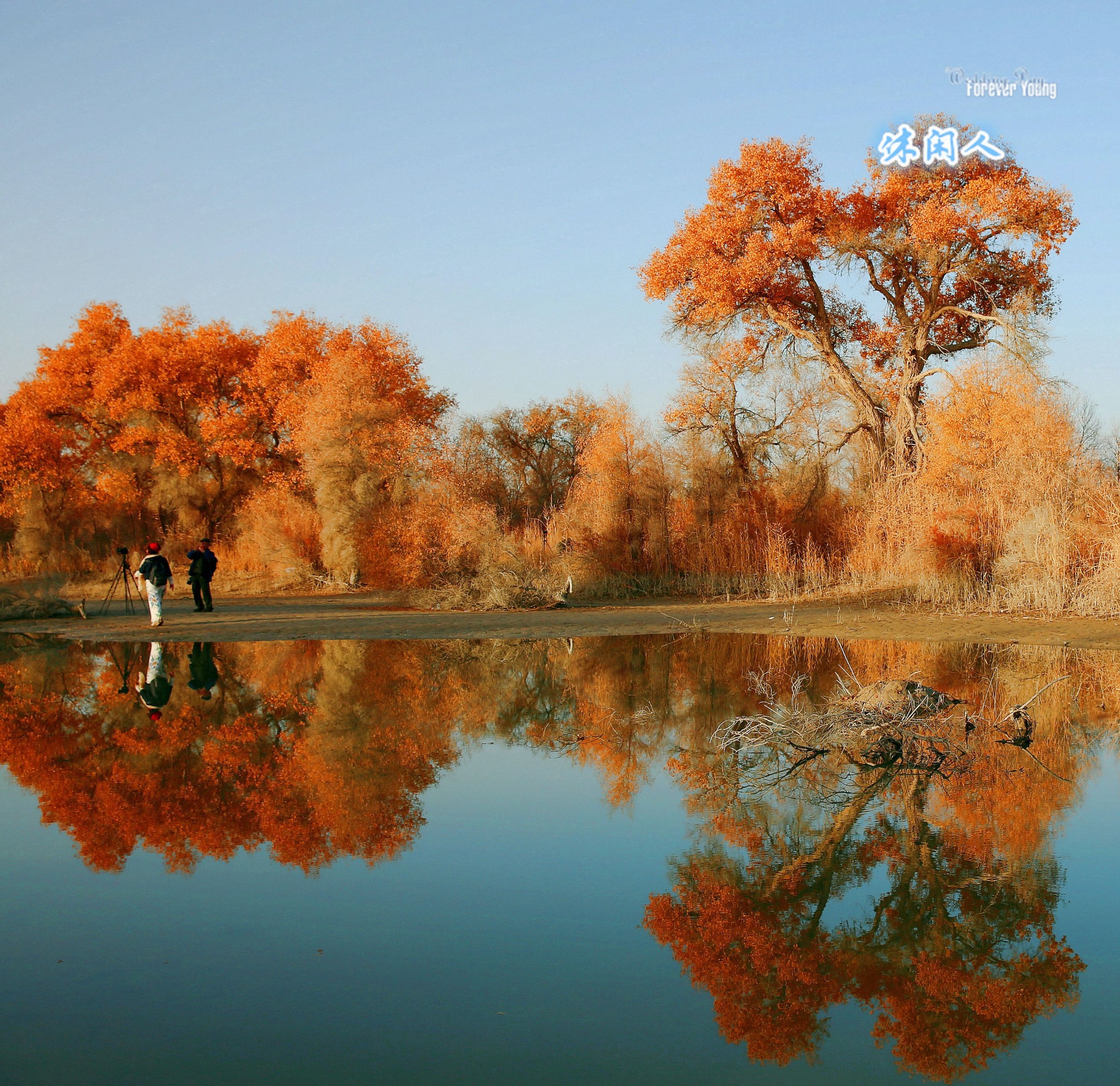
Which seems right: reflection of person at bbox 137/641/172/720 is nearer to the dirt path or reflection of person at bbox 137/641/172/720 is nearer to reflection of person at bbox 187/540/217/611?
the dirt path

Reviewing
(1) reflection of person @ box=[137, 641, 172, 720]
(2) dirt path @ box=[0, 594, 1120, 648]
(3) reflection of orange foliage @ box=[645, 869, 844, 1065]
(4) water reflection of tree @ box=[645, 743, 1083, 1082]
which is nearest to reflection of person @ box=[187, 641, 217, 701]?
(1) reflection of person @ box=[137, 641, 172, 720]

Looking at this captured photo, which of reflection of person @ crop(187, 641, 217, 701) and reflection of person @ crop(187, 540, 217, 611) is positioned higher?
reflection of person @ crop(187, 540, 217, 611)

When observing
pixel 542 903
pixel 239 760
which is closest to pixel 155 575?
pixel 239 760

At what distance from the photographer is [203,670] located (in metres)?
13.4

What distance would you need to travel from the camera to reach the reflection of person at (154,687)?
1068 centimetres

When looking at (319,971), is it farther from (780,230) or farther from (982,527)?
(780,230)

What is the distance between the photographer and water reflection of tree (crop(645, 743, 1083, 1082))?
406cm

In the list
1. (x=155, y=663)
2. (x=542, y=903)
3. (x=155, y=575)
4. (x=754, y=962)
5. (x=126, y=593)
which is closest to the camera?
(x=754, y=962)

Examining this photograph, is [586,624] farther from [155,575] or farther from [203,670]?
[155,575]

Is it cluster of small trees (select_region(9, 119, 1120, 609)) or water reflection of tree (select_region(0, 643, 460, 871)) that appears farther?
cluster of small trees (select_region(9, 119, 1120, 609))

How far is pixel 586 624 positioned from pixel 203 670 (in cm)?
744

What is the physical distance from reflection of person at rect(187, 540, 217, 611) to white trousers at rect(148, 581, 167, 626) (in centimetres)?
209

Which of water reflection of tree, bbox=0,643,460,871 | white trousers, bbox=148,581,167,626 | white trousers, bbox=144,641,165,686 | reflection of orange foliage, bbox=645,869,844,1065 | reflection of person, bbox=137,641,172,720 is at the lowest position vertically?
reflection of orange foliage, bbox=645,869,844,1065

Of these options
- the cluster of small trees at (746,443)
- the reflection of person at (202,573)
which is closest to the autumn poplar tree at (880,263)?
the cluster of small trees at (746,443)
